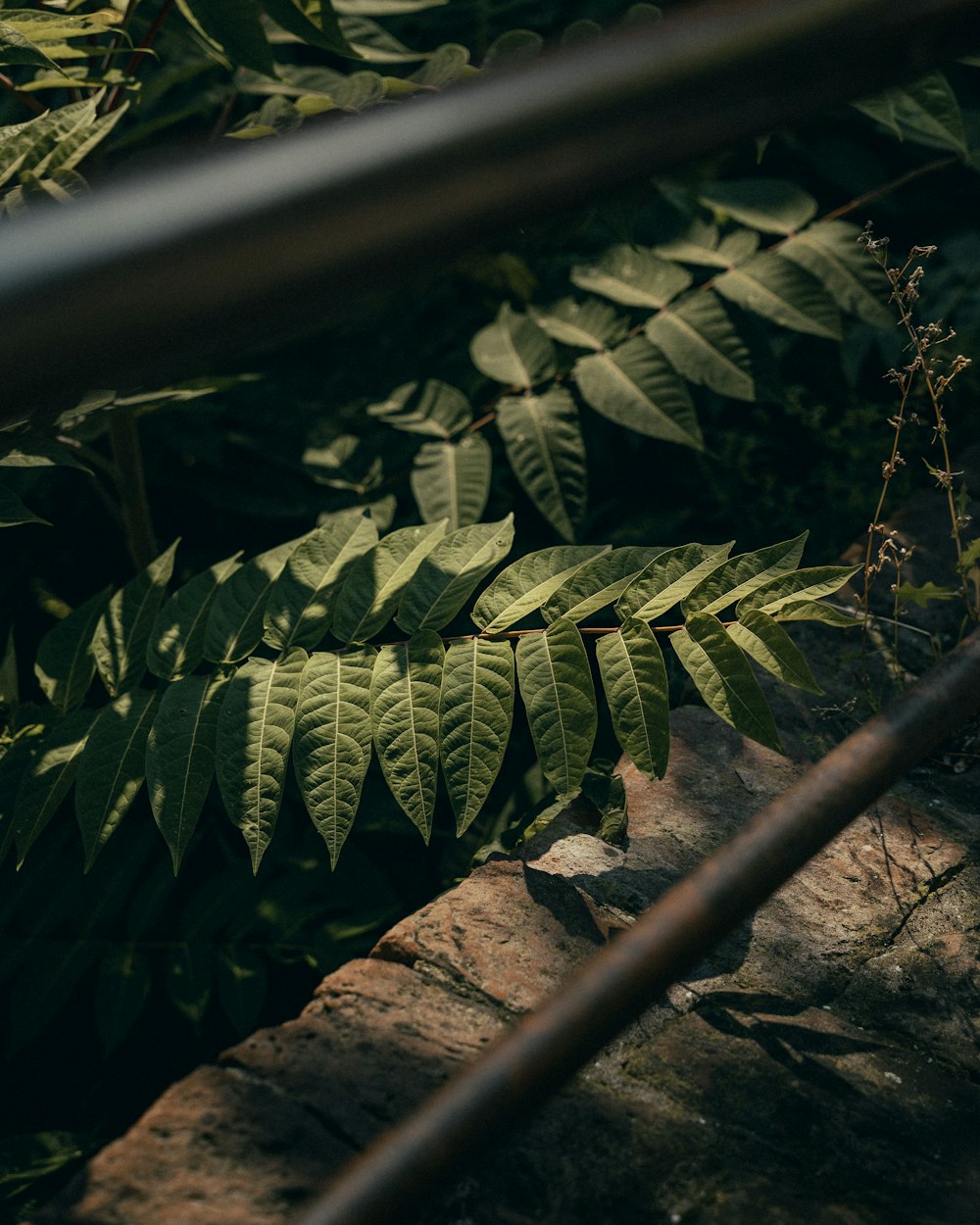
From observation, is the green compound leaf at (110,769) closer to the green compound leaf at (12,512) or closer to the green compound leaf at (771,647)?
the green compound leaf at (12,512)

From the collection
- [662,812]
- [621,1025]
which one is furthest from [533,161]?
[662,812]

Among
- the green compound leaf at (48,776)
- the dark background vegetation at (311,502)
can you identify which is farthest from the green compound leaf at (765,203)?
the green compound leaf at (48,776)

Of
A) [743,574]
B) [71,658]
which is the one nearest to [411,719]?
[743,574]

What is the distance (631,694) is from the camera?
1.47 m

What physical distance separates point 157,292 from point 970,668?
87 cm

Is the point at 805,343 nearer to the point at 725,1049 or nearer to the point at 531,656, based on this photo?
the point at 531,656

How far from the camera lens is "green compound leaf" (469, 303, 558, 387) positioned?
2.48 metres

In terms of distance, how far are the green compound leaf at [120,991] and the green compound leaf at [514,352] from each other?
1460 millimetres

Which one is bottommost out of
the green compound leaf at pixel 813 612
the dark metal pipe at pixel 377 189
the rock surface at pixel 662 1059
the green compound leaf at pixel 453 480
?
the rock surface at pixel 662 1059

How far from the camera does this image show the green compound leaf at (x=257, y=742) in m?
1.47

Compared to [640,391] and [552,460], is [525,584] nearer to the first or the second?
[552,460]

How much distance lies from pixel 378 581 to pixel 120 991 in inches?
35.2

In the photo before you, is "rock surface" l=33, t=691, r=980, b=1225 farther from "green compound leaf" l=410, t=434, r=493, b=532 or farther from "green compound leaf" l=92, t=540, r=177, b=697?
"green compound leaf" l=410, t=434, r=493, b=532

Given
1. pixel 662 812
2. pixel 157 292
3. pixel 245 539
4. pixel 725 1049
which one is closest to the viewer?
pixel 157 292
